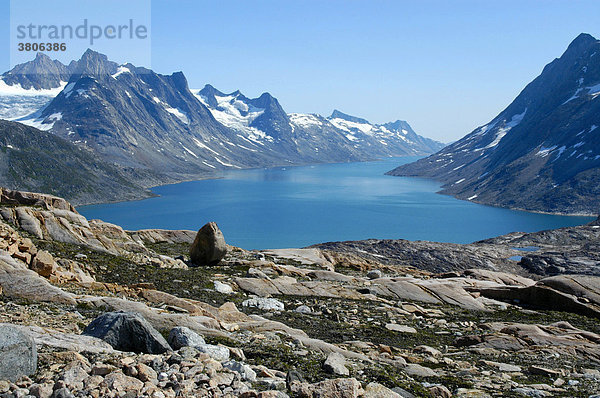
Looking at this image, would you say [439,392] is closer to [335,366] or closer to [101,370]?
[335,366]

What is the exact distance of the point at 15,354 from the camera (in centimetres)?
911

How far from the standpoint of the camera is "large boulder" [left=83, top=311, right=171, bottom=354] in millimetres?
11289

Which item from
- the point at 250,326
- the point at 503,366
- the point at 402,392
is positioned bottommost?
the point at 503,366

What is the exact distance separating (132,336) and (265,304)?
12.0m

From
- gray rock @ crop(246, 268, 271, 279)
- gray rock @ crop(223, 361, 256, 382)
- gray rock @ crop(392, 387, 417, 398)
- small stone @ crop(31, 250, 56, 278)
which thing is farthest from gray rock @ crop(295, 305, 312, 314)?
gray rock @ crop(223, 361, 256, 382)

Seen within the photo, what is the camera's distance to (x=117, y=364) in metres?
9.93

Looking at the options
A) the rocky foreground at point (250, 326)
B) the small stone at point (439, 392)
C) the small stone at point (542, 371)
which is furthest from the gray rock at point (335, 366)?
the small stone at point (542, 371)

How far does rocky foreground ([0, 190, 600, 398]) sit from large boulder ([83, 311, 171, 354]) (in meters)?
0.03

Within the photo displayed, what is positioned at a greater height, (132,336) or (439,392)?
(132,336)

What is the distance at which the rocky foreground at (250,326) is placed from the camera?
9688 millimetres

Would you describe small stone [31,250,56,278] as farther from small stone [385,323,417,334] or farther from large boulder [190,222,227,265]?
small stone [385,323,417,334]

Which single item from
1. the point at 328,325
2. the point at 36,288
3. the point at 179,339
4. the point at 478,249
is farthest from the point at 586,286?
the point at 478,249

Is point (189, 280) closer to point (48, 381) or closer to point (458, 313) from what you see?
point (458, 313)

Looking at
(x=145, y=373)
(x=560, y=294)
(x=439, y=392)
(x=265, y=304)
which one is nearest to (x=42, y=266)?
(x=265, y=304)
